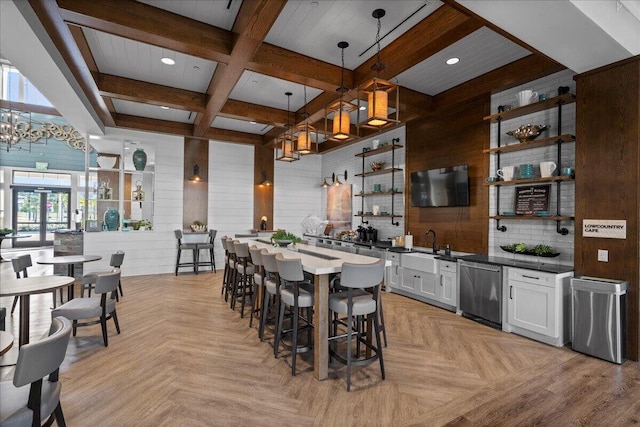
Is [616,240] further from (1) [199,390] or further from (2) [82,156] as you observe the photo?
(2) [82,156]

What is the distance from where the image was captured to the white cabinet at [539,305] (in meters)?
3.41

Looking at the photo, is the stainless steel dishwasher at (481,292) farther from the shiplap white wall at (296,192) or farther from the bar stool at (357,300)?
the shiplap white wall at (296,192)

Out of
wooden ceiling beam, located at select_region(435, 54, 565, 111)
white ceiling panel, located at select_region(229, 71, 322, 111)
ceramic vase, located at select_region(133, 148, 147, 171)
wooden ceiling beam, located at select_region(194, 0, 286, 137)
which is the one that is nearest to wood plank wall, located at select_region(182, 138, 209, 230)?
ceramic vase, located at select_region(133, 148, 147, 171)

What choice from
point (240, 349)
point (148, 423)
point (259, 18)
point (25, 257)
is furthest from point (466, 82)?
point (25, 257)

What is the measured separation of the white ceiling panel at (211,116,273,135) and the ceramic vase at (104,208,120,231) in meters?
→ 2.83

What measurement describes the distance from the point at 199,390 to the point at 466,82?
506cm

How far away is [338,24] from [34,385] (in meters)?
3.64

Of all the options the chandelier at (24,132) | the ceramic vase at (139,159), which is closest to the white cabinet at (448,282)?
the ceramic vase at (139,159)

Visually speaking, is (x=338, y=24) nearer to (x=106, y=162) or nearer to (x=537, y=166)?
(x=537, y=166)

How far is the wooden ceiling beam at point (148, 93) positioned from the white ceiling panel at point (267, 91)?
630 millimetres

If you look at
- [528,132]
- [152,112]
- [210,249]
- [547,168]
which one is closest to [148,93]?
[152,112]

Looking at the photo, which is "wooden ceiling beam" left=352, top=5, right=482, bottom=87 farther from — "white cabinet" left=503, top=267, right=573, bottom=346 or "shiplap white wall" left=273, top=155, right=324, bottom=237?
"shiplap white wall" left=273, top=155, right=324, bottom=237

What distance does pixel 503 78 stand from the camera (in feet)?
13.8

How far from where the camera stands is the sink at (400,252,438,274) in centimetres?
483
